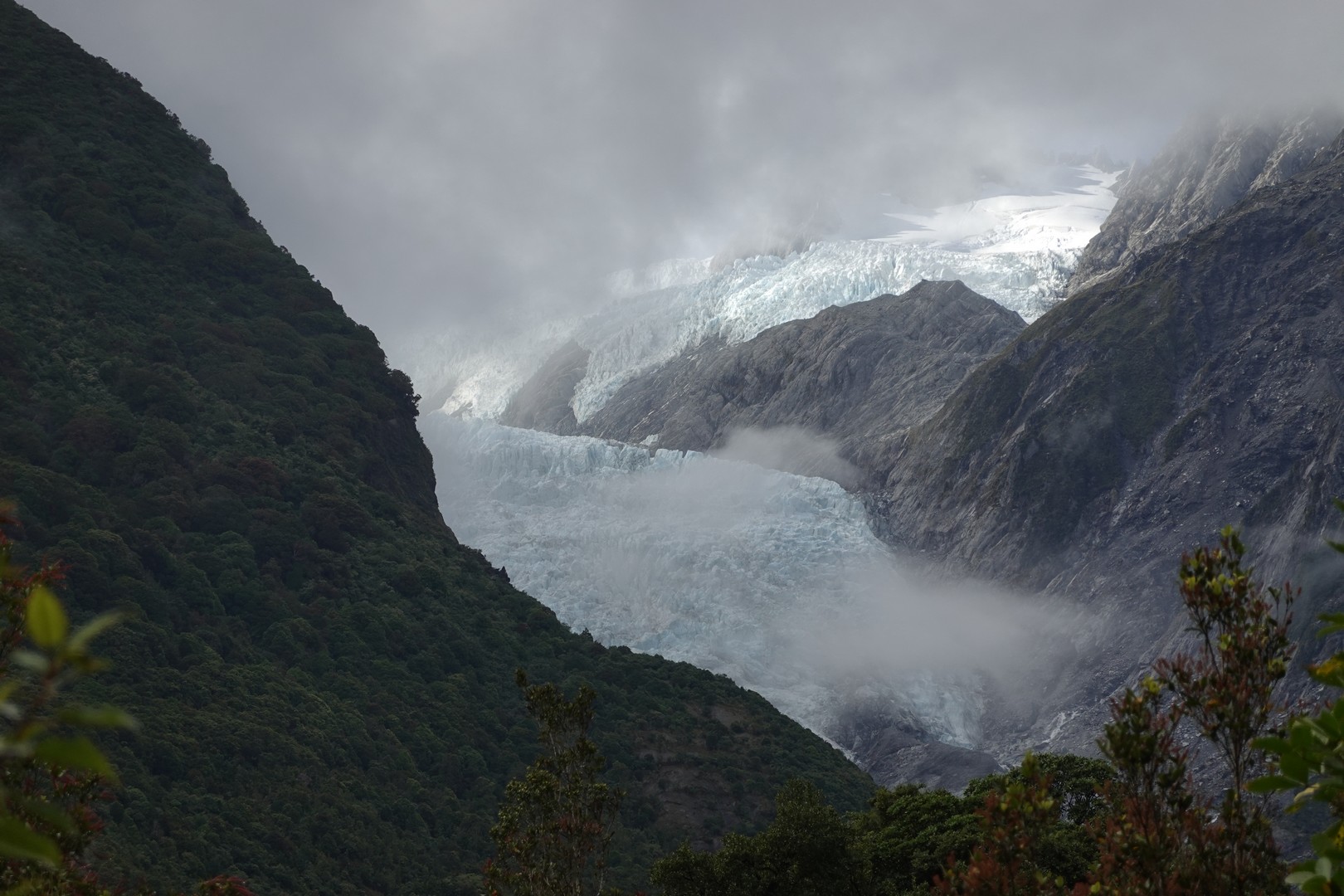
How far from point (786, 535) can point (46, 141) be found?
82.7 metres

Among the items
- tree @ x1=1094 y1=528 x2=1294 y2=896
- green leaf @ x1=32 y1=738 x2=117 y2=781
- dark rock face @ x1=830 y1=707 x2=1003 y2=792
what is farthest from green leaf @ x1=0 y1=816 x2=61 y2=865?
dark rock face @ x1=830 y1=707 x2=1003 y2=792

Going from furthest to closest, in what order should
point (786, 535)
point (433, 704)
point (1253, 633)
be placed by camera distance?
point (786, 535)
point (433, 704)
point (1253, 633)

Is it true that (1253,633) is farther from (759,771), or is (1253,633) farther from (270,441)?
(270,441)

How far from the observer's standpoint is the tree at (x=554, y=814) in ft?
69.8

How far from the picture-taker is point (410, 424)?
283 ft

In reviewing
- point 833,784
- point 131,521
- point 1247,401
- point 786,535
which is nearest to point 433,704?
point 131,521

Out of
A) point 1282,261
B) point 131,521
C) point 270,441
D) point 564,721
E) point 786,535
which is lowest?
point 564,721

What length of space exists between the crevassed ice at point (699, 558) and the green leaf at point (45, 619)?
11607cm

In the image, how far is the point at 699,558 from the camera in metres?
129

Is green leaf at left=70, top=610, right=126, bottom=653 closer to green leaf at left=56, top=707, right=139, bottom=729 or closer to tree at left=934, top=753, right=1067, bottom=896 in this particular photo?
green leaf at left=56, top=707, right=139, bottom=729

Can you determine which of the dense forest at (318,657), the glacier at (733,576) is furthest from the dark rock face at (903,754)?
the dense forest at (318,657)

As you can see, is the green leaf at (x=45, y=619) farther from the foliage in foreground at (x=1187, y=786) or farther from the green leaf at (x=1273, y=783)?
the foliage in foreground at (x=1187, y=786)

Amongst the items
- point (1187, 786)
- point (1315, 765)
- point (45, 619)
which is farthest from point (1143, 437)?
point (45, 619)

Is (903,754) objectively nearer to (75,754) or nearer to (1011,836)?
(1011,836)
